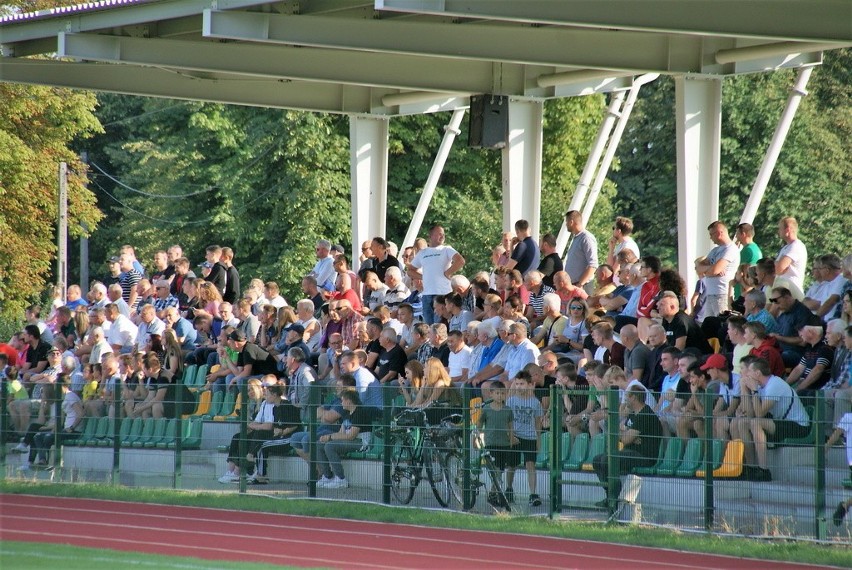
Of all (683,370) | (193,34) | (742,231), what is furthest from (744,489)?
(193,34)

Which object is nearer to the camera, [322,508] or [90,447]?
[322,508]

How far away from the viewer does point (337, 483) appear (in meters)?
15.4

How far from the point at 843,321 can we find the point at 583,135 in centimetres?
3364

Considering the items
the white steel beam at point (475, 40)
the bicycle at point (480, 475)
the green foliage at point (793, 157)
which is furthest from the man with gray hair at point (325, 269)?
the green foliage at point (793, 157)

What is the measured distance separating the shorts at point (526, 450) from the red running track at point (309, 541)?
3.59ft

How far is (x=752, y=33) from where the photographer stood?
661 inches

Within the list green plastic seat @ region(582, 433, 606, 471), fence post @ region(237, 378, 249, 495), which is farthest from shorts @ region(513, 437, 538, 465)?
fence post @ region(237, 378, 249, 495)

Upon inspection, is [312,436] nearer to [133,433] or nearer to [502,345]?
[502,345]

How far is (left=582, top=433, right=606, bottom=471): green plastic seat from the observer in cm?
1324

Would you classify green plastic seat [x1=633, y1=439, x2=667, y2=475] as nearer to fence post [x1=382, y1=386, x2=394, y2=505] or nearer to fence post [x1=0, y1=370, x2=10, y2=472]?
fence post [x1=382, y1=386, x2=394, y2=505]

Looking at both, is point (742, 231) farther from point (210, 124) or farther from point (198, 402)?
point (210, 124)

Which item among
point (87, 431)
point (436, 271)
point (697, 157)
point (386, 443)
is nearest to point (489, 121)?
point (697, 157)

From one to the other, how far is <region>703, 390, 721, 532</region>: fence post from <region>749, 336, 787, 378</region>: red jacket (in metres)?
0.76

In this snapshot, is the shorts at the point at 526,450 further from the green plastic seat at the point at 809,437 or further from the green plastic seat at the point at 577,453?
the green plastic seat at the point at 809,437
